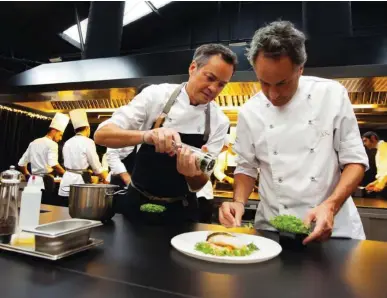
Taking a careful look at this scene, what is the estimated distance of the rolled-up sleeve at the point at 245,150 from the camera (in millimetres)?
1497

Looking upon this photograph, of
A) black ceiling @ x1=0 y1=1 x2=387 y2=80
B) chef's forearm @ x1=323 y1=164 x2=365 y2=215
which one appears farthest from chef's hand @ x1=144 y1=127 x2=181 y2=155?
black ceiling @ x1=0 y1=1 x2=387 y2=80

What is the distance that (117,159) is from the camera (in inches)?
106

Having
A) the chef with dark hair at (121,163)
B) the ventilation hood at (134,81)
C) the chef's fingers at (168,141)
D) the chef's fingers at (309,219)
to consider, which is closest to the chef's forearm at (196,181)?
the chef's fingers at (168,141)

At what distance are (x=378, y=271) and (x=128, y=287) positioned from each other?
1.99 ft

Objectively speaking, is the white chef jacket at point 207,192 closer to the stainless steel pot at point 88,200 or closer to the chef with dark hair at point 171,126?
the chef with dark hair at point 171,126

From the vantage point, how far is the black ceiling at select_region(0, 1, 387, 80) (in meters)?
5.09

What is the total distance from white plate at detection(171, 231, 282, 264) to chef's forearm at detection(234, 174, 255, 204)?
348 millimetres

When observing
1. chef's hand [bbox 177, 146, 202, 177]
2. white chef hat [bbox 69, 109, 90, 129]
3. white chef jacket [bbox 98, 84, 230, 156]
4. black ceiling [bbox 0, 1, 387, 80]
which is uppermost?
black ceiling [bbox 0, 1, 387, 80]

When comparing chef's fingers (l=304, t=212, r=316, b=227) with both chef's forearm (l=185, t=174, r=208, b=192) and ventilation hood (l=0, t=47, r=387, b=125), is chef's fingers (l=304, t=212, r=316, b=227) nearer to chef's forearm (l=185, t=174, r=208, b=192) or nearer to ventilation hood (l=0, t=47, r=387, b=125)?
chef's forearm (l=185, t=174, r=208, b=192)

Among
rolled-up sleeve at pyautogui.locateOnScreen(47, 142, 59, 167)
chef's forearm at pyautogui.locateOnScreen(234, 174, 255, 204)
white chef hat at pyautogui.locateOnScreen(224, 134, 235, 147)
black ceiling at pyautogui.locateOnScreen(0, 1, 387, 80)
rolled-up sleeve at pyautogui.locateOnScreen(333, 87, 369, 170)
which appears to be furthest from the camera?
black ceiling at pyautogui.locateOnScreen(0, 1, 387, 80)

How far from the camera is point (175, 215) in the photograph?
1.50 metres

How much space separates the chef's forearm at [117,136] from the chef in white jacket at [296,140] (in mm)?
455

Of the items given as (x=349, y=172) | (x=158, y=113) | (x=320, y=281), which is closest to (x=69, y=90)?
(x=158, y=113)

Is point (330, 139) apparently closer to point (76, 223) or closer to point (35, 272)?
point (76, 223)
